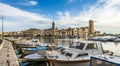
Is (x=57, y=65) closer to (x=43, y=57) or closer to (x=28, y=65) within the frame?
(x=43, y=57)

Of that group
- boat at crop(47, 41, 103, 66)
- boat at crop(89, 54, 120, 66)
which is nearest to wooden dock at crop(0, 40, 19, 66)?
boat at crop(47, 41, 103, 66)

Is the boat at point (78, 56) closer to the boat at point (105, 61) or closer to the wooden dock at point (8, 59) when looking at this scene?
the wooden dock at point (8, 59)

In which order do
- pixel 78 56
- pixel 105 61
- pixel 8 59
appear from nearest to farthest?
pixel 105 61 < pixel 78 56 < pixel 8 59

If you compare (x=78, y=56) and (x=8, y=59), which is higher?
(x=78, y=56)

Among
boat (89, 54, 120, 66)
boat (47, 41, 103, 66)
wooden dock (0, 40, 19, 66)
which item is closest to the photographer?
boat (89, 54, 120, 66)

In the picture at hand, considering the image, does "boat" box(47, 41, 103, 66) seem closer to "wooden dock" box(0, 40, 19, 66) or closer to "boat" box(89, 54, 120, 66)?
"wooden dock" box(0, 40, 19, 66)

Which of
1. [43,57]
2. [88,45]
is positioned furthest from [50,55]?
[88,45]

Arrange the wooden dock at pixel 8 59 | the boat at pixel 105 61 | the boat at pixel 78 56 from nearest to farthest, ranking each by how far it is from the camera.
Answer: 1. the boat at pixel 105 61
2. the boat at pixel 78 56
3. the wooden dock at pixel 8 59

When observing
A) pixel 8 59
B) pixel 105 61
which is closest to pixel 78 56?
Answer: pixel 105 61

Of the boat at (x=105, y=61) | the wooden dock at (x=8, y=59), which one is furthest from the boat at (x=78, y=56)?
the boat at (x=105, y=61)

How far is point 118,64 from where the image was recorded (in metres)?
6.56

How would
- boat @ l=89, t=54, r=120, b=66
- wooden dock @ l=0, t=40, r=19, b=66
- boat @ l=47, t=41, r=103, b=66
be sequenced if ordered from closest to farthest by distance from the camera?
boat @ l=89, t=54, r=120, b=66, boat @ l=47, t=41, r=103, b=66, wooden dock @ l=0, t=40, r=19, b=66

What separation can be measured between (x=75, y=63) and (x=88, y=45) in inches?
84.1

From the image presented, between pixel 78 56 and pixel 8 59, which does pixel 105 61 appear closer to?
pixel 78 56
